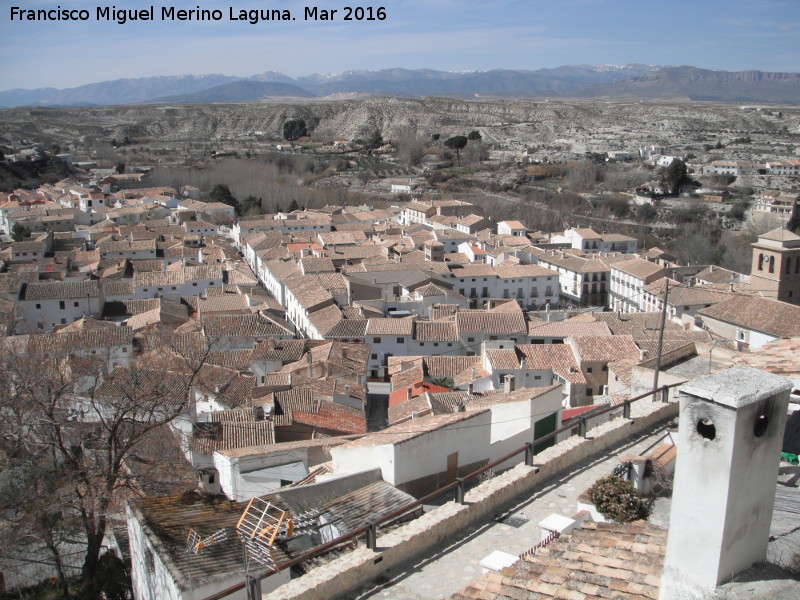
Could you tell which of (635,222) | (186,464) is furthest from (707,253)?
(186,464)

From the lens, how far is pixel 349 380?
710 inches

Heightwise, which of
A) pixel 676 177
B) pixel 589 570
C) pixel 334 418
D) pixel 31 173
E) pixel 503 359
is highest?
pixel 676 177

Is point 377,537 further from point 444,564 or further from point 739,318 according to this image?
point 739,318

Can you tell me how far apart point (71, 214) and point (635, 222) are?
3984 cm

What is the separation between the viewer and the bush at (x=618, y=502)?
15.9ft

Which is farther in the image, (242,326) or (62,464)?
(242,326)

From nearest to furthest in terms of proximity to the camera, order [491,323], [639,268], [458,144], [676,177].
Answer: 1. [491,323]
2. [639,268]
3. [676,177]
4. [458,144]

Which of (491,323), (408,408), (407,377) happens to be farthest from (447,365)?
(408,408)

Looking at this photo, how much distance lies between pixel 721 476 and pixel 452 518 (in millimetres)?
2390

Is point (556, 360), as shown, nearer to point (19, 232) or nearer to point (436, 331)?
point (436, 331)

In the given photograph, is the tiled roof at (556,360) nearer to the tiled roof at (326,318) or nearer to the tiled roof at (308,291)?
the tiled roof at (326,318)

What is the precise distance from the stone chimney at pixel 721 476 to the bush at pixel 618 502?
66.4 inches

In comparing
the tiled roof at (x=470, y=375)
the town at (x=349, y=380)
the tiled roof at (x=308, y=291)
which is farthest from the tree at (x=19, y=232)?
the tiled roof at (x=470, y=375)


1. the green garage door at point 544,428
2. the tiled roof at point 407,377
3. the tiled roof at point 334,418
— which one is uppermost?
the green garage door at point 544,428
